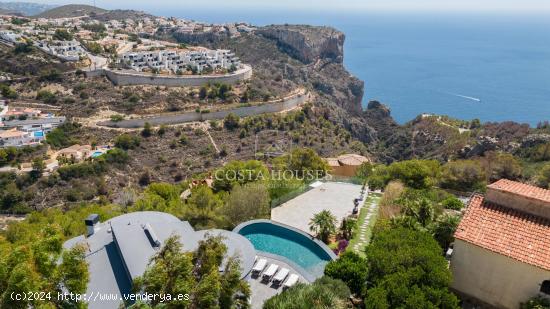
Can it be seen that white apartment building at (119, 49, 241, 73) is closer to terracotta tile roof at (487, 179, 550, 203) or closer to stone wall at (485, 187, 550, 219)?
terracotta tile roof at (487, 179, 550, 203)

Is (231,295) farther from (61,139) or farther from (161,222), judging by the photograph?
(61,139)

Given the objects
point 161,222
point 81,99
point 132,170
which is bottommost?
point 132,170

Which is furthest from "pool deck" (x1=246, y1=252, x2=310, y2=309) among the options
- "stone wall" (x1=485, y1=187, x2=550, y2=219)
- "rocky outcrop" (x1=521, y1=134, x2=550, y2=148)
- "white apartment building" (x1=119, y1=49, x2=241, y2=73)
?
"white apartment building" (x1=119, y1=49, x2=241, y2=73)

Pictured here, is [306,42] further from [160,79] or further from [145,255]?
[145,255]

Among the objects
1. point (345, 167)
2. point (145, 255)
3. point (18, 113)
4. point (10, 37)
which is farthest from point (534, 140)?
point (10, 37)

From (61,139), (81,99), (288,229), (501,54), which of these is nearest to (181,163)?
(61,139)

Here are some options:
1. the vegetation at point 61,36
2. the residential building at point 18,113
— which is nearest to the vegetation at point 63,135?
the residential building at point 18,113
